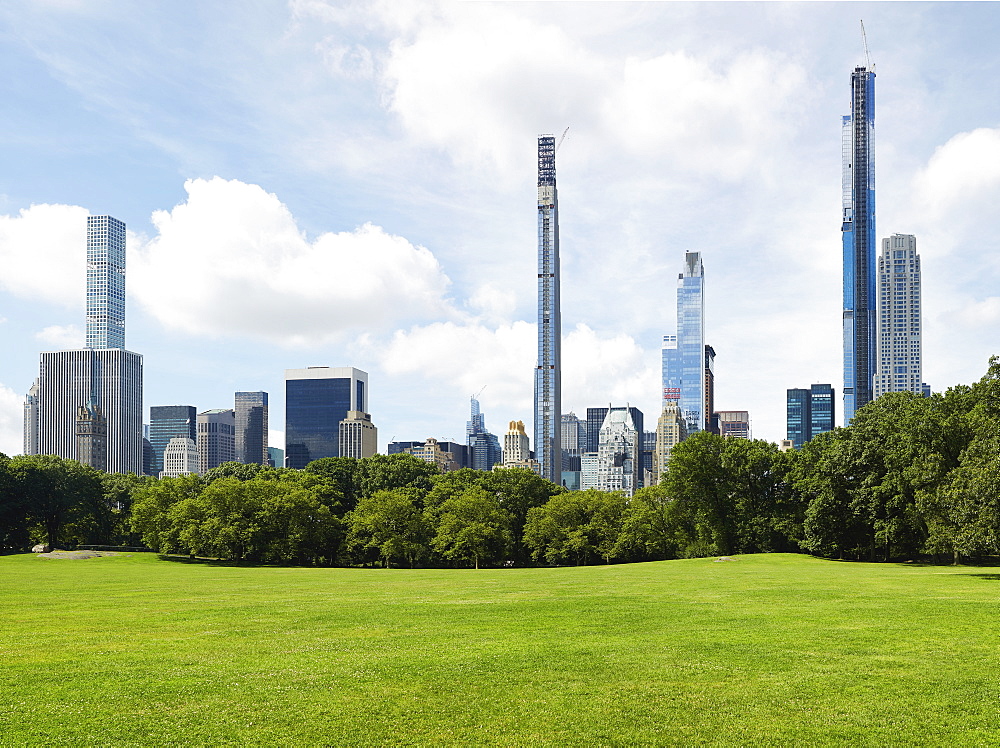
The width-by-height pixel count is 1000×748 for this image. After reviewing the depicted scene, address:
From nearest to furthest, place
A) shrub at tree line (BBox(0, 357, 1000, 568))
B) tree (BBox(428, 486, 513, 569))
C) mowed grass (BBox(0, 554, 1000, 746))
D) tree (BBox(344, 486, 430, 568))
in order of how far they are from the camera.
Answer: mowed grass (BBox(0, 554, 1000, 746)), shrub at tree line (BBox(0, 357, 1000, 568)), tree (BBox(428, 486, 513, 569)), tree (BBox(344, 486, 430, 568))

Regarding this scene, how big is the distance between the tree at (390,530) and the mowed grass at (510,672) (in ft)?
157

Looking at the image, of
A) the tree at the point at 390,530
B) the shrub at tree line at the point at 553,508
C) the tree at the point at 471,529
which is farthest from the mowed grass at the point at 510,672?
the tree at the point at 390,530

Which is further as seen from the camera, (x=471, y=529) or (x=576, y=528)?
(x=576, y=528)

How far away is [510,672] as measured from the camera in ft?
52.1

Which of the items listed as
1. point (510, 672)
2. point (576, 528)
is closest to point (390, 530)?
point (576, 528)

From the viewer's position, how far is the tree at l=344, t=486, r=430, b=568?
75.5 m

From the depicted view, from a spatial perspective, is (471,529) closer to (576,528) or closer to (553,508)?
(553,508)

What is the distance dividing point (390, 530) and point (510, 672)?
205 ft

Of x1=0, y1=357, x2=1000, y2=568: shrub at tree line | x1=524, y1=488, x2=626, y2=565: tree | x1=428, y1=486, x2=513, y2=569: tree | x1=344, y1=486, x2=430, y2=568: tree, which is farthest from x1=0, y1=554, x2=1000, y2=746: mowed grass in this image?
x1=524, y1=488, x2=626, y2=565: tree

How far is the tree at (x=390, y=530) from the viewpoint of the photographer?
248ft

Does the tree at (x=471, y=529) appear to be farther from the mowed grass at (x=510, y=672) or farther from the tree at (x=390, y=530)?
the mowed grass at (x=510, y=672)

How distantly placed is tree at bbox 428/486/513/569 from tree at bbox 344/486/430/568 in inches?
66.9

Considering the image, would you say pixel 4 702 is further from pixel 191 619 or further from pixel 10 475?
pixel 10 475

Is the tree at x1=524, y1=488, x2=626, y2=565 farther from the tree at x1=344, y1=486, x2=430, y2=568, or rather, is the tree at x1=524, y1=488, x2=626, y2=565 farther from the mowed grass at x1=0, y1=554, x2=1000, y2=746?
the mowed grass at x1=0, y1=554, x2=1000, y2=746
